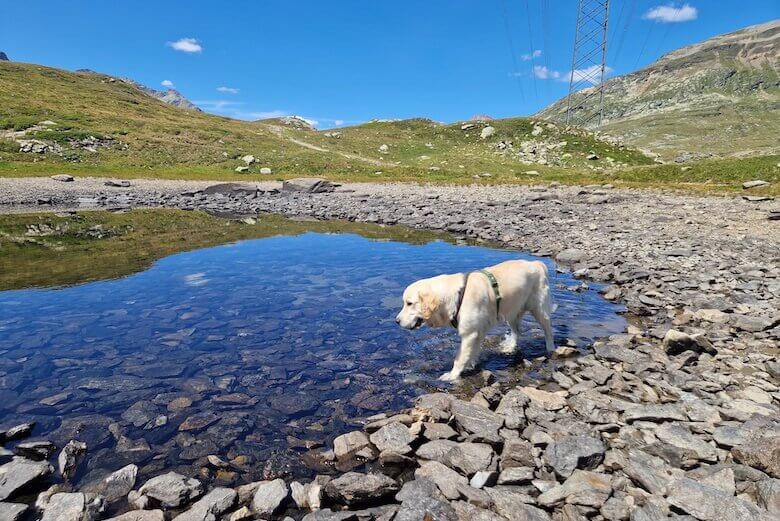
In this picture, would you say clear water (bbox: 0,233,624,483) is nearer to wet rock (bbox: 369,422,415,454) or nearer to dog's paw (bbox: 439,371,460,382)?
dog's paw (bbox: 439,371,460,382)

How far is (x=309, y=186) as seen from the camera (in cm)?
4341

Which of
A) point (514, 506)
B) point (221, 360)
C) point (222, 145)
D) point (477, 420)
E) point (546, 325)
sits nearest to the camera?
point (514, 506)

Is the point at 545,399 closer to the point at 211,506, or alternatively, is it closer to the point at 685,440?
the point at 685,440

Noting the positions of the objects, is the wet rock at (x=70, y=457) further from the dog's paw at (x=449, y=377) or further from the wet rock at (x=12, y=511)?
the dog's paw at (x=449, y=377)

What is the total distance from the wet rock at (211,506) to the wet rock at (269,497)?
246 mm

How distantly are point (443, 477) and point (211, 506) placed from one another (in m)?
2.34

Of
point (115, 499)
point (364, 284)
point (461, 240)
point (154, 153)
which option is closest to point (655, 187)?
point (461, 240)

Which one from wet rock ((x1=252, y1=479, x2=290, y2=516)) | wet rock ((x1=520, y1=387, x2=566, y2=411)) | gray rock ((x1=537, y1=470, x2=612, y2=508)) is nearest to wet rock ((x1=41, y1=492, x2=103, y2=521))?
wet rock ((x1=252, y1=479, x2=290, y2=516))

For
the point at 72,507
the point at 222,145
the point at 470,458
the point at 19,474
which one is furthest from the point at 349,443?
the point at 222,145

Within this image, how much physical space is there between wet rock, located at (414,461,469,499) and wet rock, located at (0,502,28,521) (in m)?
3.84

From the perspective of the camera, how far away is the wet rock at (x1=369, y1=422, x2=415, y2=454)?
534 centimetres

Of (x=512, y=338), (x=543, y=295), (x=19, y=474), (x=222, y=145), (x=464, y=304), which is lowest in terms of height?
(x=19, y=474)

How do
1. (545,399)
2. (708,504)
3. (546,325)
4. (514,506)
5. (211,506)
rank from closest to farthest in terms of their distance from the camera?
(708,504), (514,506), (211,506), (545,399), (546,325)

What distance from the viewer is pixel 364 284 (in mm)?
13766
